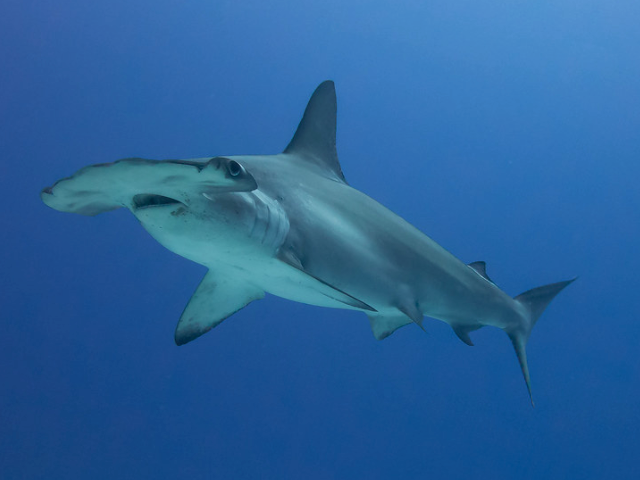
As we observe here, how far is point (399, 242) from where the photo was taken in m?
3.45

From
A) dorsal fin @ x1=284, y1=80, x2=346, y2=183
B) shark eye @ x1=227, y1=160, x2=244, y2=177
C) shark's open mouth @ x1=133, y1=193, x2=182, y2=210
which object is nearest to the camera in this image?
shark eye @ x1=227, y1=160, x2=244, y2=177

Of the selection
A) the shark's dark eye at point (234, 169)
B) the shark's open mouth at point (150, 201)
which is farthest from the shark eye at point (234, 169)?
the shark's open mouth at point (150, 201)

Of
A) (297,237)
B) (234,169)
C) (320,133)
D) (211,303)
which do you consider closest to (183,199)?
(234,169)

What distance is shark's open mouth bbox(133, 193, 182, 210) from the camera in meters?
2.16

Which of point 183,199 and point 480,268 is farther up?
point 480,268

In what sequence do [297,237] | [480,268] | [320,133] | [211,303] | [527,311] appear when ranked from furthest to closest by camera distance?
[527,311] < [480,268] < [320,133] < [211,303] < [297,237]

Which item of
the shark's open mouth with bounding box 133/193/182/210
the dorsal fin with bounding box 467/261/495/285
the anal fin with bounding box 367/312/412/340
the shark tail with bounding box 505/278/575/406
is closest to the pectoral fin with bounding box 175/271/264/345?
the anal fin with bounding box 367/312/412/340

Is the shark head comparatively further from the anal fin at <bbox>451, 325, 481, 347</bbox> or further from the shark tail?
the shark tail

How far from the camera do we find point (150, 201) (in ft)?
7.23

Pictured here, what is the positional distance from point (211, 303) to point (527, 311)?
258 centimetres

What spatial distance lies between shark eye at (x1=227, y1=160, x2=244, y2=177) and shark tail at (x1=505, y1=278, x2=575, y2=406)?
10.1 ft

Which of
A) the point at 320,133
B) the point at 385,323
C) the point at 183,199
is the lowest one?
the point at 385,323

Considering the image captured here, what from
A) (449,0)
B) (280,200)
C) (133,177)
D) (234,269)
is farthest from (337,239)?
(449,0)

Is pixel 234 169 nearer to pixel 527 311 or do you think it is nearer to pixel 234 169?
pixel 234 169
